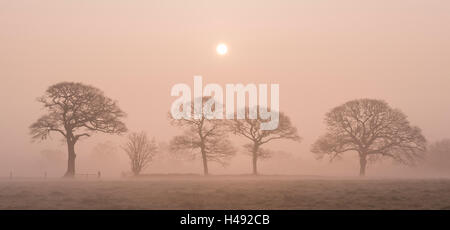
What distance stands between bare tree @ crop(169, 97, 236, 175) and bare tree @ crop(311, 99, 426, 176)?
685 inches

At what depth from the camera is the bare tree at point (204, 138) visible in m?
62.2

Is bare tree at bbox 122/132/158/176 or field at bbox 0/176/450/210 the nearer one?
field at bbox 0/176/450/210

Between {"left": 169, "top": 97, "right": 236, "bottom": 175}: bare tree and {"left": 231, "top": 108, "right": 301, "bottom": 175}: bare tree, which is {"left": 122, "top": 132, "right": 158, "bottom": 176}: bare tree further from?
{"left": 231, "top": 108, "right": 301, "bottom": 175}: bare tree

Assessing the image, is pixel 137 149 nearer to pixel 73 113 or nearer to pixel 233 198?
pixel 73 113

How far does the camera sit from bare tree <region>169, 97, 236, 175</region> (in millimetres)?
62188

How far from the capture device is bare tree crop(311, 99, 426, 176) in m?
63.1

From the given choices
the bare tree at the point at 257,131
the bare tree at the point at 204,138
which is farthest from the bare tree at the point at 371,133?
the bare tree at the point at 204,138

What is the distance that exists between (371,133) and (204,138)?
3093 centimetres

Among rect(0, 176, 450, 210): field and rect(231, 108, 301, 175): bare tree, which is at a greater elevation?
rect(231, 108, 301, 175): bare tree

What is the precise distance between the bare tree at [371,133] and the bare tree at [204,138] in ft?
57.0

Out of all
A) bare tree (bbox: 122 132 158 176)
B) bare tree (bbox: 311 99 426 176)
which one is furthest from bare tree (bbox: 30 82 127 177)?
bare tree (bbox: 311 99 426 176)

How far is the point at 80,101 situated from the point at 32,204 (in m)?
31.0

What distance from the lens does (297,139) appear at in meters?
66.9

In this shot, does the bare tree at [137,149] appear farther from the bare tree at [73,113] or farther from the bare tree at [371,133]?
the bare tree at [371,133]
